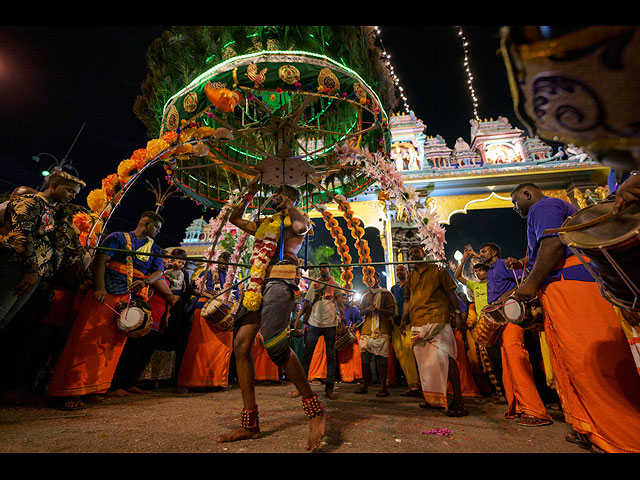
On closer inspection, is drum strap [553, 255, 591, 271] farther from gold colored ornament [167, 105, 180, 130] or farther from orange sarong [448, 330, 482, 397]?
gold colored ornament [167, 105, 180, 130]

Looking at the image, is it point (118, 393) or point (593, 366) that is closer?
point (593, 366)

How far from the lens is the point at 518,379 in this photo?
2748 millimetres

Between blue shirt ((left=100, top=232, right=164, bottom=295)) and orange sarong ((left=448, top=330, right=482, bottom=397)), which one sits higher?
blue shirt ((left=100, top=232, right=164, bottom=295))

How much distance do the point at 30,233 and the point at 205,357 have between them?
259 centimetres

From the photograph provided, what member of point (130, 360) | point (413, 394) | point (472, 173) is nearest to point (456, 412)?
A: point (413, 394)

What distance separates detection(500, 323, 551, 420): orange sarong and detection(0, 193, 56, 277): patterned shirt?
4.30 m

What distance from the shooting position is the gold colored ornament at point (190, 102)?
3.46 m

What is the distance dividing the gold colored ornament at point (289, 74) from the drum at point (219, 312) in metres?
2.64

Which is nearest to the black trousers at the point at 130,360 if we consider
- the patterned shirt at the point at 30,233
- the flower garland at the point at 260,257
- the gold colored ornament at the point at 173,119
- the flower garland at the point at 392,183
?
the patterned shirt at the point at 30,233

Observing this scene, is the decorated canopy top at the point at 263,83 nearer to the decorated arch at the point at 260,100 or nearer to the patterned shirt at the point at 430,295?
the decorated arch at the point at 260,100

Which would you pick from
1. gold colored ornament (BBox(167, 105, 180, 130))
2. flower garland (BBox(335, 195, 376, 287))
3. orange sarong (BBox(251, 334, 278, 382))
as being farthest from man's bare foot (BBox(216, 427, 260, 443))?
orange sarong (BBox(251, 334, 278, 382))

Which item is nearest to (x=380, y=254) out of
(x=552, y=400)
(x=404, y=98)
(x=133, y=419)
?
(x=404, y=98)

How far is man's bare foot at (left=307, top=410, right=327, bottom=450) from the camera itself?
5.92 feet

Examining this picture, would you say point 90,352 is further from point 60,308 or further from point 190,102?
point 190,102
